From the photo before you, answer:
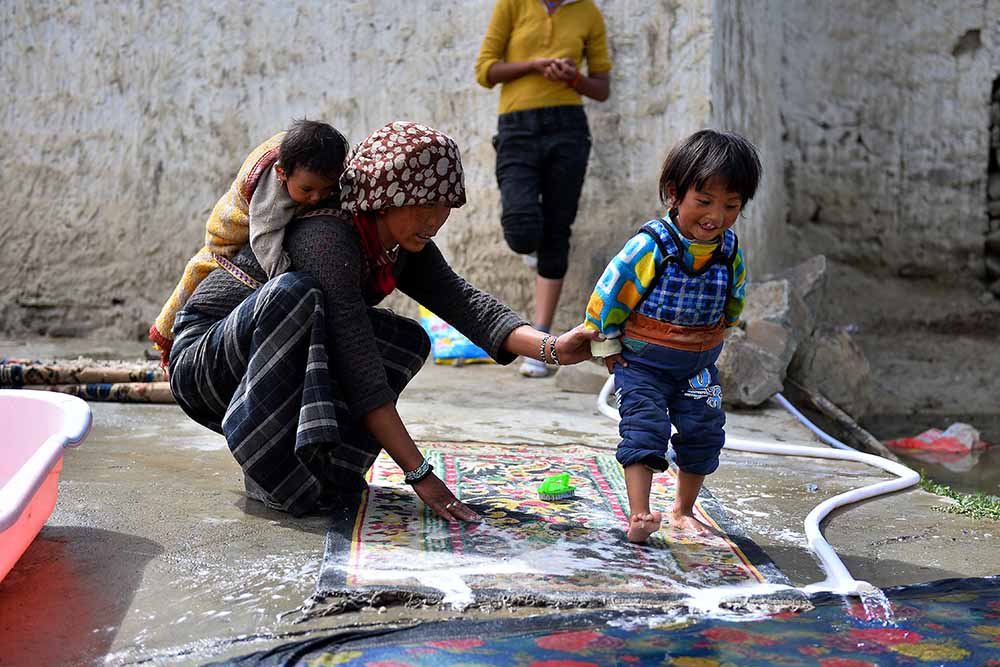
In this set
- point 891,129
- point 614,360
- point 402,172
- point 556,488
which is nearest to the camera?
point 402,172

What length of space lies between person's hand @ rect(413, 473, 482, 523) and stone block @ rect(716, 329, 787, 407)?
228cm

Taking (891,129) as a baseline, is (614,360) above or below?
below

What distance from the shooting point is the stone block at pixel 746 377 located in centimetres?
479

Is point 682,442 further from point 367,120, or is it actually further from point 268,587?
point 367,120

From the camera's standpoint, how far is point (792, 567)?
2.58m

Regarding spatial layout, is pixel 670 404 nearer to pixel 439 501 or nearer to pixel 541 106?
pixel 439 501

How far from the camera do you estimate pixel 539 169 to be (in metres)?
5.30

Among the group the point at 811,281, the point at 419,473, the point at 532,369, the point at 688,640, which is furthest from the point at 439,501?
the point at 811,281

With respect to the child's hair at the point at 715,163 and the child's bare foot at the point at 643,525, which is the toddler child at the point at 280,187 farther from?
the child's bare foot at the point at 643,525

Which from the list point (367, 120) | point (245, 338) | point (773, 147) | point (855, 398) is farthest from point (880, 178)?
point (245, 338)

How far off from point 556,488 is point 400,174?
3.31 feet

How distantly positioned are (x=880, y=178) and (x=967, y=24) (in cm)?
111

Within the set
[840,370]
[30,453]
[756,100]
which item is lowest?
[840,370]

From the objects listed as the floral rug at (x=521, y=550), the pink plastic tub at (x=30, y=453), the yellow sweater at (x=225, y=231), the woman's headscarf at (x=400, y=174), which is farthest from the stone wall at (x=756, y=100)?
the pink plastic tub at (x=30, y=453)
